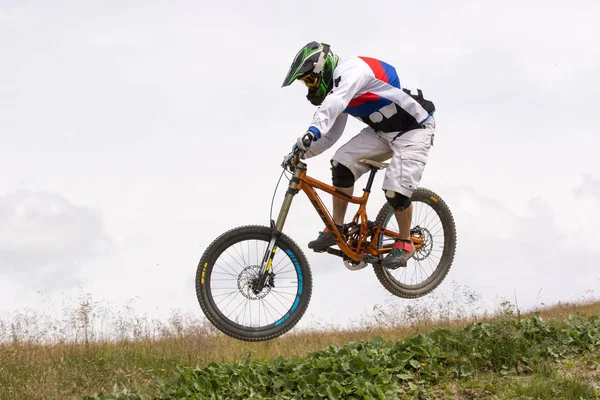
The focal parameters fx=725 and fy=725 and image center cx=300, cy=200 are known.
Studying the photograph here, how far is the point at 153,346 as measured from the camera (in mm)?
9109

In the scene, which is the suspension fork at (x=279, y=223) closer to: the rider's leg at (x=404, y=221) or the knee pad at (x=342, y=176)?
the knee pad at (x=342, y=176)

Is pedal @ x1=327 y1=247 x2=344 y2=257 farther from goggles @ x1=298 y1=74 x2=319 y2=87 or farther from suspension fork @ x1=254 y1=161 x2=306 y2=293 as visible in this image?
goggles @ x1=298 y1=74 x2=319 y2=87

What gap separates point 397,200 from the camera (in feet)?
29.4

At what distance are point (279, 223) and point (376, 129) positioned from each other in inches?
73.5

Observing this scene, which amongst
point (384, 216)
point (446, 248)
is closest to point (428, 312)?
point (446, 248)

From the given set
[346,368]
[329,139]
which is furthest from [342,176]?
[346,368]

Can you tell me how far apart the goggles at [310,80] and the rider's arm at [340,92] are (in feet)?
0.74

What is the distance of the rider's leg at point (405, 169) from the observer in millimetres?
8859

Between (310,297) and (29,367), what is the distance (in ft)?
10.9

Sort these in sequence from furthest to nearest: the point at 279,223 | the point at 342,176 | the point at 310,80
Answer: the point at 342,176 < the point at 310,80 < the point at 279,223

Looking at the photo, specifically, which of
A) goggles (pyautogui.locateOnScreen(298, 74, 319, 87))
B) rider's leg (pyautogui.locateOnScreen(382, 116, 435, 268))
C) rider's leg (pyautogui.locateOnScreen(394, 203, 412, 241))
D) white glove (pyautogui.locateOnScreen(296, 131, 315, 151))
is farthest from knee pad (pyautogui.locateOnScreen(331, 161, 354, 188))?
white glove (pyautogui.locateOnScreen(296, 131, 315, 151))

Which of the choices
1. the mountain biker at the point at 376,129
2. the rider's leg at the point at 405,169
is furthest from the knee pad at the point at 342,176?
the rider's leg at the point at 405,169

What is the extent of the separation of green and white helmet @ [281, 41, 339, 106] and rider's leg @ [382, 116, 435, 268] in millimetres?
1227

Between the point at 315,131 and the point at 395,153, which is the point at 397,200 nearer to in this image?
the point at 395,153
